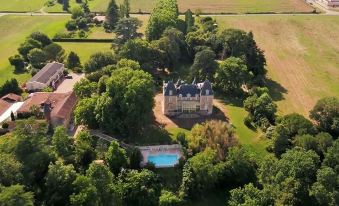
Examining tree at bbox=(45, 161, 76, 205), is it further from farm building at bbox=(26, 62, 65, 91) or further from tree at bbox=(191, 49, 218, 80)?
tree at bbox=(191, 49, 218, 80)

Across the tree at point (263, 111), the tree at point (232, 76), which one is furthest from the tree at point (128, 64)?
the tree at point (263, 111)

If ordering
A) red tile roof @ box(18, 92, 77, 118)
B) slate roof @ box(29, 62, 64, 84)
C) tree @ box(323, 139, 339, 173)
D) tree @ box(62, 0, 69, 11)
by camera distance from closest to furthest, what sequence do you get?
tree @ box(323, 139, 339, 173) → red tile roof @ box(18, 92, 77, 118) → slate roof @ box(29, 62, 64, 84) → tree @ box(62, 0, 69, 11)

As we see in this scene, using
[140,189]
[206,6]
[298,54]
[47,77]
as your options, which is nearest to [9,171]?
[140,189]

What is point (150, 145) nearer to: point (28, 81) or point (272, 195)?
point (272, 195)

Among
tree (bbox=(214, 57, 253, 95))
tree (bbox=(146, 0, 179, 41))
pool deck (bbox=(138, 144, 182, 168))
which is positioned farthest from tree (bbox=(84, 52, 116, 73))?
pool deck (bbox=(138, 144, 182, 168))

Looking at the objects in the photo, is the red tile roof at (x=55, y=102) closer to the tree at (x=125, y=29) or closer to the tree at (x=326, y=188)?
the tree at (x=125, y=29)
